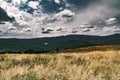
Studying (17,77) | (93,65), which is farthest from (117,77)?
(93,65)

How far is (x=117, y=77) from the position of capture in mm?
9008

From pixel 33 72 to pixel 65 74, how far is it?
944 mm

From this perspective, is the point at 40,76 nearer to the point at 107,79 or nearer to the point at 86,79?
the point at 86,79

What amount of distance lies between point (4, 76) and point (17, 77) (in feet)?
1.16

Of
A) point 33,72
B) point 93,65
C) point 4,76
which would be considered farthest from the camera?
point 93,65

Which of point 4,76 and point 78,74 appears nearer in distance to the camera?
point 4,76

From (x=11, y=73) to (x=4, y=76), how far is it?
558 millimetres

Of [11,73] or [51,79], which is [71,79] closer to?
[51,79]

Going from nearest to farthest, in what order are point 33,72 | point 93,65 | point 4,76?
point 4,76 < point 33,72 < point 93,65

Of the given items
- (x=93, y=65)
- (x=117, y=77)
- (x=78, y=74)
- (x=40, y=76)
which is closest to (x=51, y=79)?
(x=40, y=76)

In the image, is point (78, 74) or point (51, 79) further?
point (78, 74)

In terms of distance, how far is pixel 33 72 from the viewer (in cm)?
938

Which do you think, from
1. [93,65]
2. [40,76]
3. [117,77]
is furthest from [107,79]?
[93,65]

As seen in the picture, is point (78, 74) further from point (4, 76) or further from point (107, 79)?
point (4, 76)
